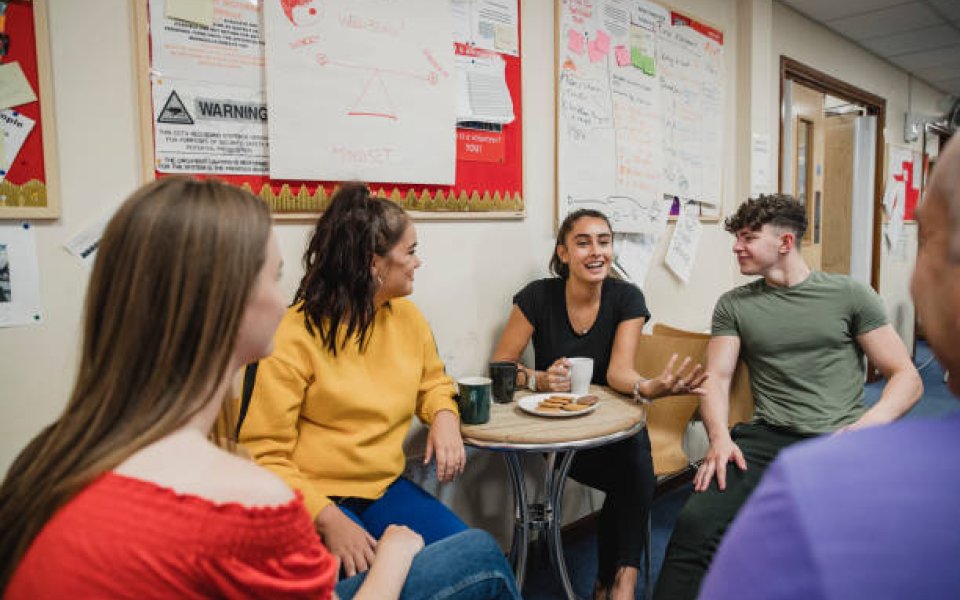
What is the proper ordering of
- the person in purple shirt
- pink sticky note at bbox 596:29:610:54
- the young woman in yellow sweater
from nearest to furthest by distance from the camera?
1. the person in purple shirt
2. the young woman in yellow sweater
3. pink sticky note at bbox 596:29:610:54

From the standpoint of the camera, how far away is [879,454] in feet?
1.49

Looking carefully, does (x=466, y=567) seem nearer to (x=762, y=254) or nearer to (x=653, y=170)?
(x=762, y=254)

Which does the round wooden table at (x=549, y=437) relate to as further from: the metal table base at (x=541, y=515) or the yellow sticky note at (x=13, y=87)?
the yellow sticky note at (x=13, y=87)

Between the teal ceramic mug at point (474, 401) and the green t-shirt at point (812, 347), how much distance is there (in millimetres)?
958

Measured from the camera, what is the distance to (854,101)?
4457 mm

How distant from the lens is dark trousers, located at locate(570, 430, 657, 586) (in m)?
1.91

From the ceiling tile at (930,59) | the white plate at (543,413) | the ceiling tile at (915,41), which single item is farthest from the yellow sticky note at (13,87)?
the ceiling tile at (930,59)

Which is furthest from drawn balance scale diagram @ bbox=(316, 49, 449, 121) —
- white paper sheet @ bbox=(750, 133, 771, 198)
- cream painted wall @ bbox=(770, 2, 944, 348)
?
cream painted wall @ bbox=(770, 2, 944, 348)

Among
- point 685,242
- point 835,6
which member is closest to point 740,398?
point 685,242

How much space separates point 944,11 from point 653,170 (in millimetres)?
2527

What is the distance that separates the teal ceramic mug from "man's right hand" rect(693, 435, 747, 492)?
66 centimetres

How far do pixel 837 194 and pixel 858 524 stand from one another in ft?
17.8

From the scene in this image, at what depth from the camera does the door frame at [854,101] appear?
361cm

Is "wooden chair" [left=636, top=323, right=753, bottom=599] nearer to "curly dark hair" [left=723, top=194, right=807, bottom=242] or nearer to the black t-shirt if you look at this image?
the black t-shirt
